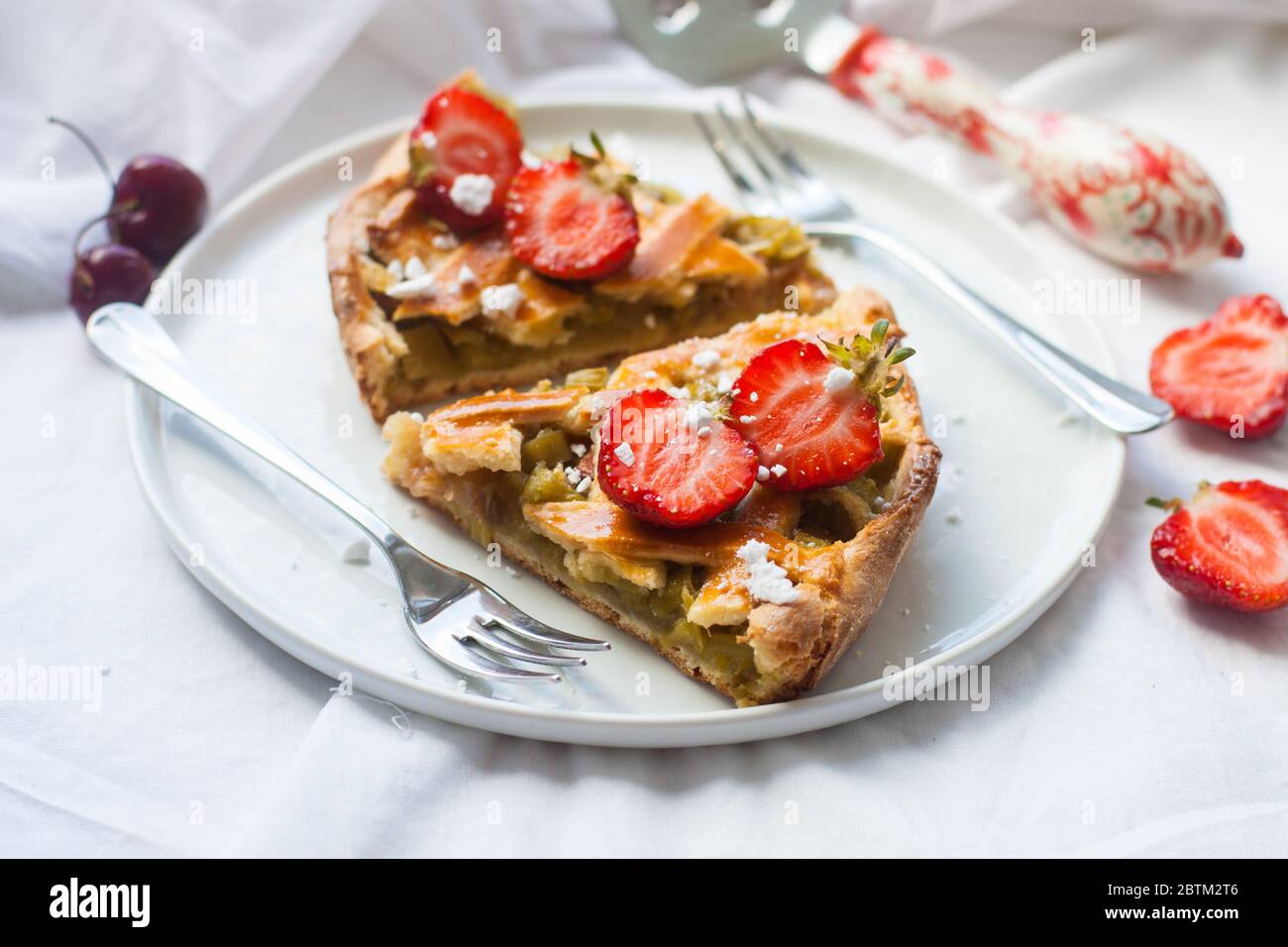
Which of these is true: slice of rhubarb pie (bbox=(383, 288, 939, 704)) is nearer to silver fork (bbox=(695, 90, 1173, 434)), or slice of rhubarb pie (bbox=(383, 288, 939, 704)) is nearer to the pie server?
silver fork (bbox=(695, 90, 1173, 434))

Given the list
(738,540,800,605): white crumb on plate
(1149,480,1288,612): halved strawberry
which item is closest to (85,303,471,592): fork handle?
(738,540,800,605): white crumb on plate

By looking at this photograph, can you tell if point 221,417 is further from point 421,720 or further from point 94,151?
point 94,151

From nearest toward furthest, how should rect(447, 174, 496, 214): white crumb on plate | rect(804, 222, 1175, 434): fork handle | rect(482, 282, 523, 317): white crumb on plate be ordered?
rect(804, 222, 1175, 434): fork handle < rect(482, 282, 523, 317): white crumb on plate < rect(447, 174, 496, 214): white crumb on plate

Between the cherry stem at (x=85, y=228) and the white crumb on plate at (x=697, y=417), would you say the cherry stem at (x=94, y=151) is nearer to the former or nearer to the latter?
the cherry stem at (x=85, y=228)

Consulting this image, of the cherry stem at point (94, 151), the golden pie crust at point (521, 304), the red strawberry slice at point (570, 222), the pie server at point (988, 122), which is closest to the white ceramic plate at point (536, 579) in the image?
the golden pie crust at point (521, 304)

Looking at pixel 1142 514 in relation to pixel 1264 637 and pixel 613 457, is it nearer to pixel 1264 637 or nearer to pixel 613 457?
pixel 1264 637

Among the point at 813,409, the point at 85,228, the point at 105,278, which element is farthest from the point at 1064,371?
the point at 85,228
